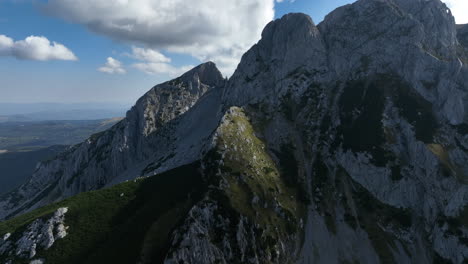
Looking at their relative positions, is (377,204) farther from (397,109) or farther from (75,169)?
(75,169)

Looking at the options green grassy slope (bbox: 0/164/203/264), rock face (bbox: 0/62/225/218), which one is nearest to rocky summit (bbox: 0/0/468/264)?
green grassy slope (bbox: 0/164/203/264)

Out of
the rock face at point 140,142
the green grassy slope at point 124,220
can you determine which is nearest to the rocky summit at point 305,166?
the green grassy slope at point 124,220

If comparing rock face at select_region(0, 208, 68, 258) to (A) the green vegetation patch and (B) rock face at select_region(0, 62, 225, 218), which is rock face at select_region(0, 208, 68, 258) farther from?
(B) rock face at select_region(0, 62, 225, 218)

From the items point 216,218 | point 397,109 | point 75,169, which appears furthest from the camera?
point 75,169

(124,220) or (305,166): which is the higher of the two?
(305,166)

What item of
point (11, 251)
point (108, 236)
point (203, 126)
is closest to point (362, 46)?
point (203, 126)

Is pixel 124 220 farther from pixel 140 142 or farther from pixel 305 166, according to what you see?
pixel 140 142

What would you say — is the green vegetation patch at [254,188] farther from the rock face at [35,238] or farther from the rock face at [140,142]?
the rock face at [140,142]

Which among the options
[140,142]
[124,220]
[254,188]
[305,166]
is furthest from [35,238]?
[140,142]
